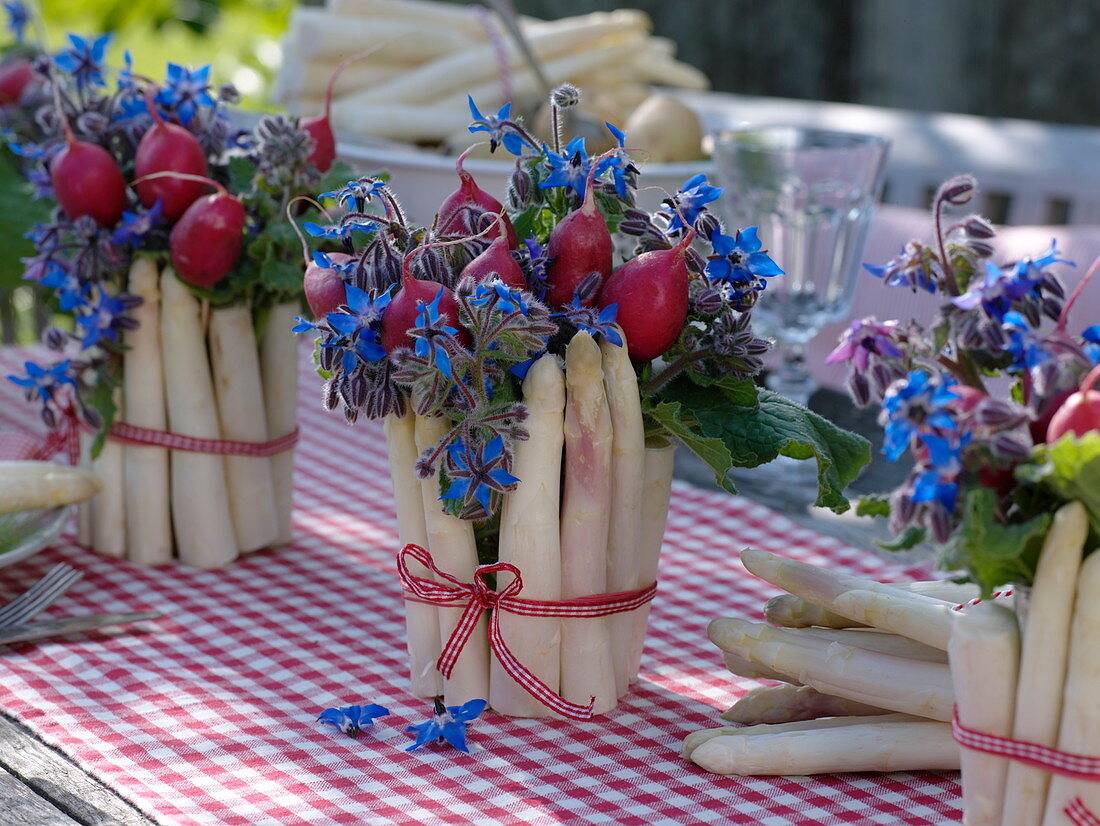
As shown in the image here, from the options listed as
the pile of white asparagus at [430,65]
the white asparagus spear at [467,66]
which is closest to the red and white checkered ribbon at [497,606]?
the pile of white asparagus at [430,65]

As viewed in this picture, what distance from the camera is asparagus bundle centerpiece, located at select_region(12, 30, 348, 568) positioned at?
109 centimetres

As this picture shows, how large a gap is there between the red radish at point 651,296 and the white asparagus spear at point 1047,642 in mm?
295

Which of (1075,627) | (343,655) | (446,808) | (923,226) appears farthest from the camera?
(923,226)

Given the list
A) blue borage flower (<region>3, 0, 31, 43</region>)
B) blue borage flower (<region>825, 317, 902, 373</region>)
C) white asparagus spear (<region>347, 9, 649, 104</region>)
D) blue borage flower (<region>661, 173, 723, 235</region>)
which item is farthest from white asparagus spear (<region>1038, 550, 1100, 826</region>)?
white asparagus spear (<region>347, 9, 649, 104</region>)

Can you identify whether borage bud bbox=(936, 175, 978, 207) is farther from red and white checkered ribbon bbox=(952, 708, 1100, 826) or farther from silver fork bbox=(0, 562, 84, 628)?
silver fork bbox=(0, 562, 84, 628)

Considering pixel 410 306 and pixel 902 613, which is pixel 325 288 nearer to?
pixel 410 306

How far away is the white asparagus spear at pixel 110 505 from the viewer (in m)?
1.17

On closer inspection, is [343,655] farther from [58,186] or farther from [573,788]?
[58,186]

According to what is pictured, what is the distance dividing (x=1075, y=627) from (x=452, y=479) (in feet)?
1.20

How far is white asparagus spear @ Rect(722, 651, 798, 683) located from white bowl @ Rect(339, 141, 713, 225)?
781 mm

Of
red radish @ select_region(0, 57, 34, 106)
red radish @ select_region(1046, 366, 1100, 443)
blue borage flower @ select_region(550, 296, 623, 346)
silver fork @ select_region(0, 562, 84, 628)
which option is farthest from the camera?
red radish @ select_region(0, 57, 34, 106)

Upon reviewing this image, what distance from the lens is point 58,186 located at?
42.8 inches

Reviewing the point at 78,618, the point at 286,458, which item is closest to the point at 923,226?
the point at 286,458

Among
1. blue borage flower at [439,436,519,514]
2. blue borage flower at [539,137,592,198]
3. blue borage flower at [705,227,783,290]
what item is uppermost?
blue borage flower at [539,137,592,198]
